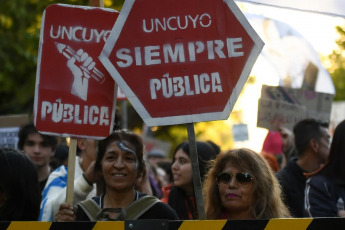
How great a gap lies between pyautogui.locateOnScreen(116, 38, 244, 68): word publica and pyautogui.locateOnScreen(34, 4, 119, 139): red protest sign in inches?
17.9

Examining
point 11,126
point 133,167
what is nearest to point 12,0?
point 11,126

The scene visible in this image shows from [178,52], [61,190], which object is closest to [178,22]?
[178,52]

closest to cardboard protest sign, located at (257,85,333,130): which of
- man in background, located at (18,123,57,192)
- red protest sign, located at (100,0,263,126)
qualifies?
man in background, located at (18,123,57,192)

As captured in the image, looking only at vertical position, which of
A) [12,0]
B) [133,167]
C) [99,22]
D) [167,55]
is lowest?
[133,167]

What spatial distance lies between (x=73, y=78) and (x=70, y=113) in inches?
8.2

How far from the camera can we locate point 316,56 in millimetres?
9328

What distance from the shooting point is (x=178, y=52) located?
176 inches

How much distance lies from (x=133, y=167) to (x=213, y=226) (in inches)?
67.5

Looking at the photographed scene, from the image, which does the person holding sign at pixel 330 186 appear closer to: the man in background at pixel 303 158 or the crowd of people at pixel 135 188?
the crowd of people at pixel 135 188

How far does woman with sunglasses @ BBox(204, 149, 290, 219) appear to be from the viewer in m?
4.97

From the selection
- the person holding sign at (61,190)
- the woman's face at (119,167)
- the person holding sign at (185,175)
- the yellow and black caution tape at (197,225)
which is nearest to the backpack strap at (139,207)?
the woman's face at (119,167)

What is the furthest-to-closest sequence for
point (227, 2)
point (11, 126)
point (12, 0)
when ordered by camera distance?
point (12, 0) < point (11, 126) < point (227, 2)

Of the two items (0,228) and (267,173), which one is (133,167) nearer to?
(267,173)

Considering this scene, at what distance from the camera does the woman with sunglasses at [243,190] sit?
4.97 m
